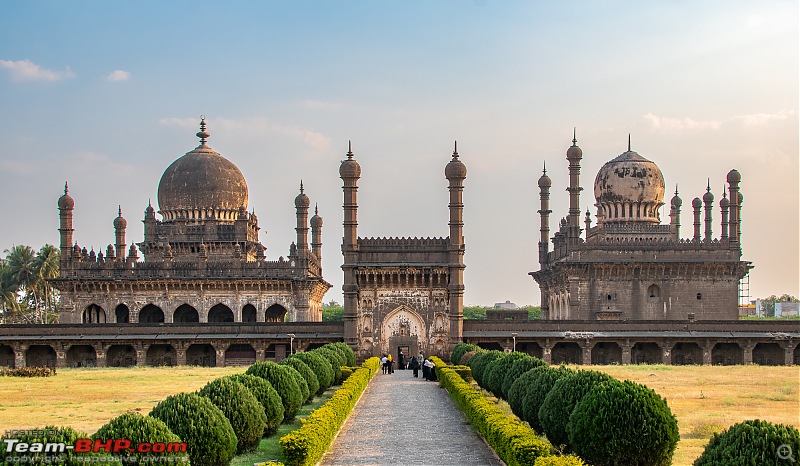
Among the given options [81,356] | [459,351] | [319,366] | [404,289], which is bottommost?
[81,356]

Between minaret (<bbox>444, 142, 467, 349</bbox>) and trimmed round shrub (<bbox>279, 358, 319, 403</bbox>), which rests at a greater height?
minaret (<bbox>444, 142, 467, 349</bbox>)

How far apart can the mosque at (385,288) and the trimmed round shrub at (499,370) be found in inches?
592

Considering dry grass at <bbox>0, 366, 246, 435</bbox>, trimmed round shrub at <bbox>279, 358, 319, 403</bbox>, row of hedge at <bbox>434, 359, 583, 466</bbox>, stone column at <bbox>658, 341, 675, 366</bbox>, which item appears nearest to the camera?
row of hedge at <bbox>434, 359, 583, 466</bbox>

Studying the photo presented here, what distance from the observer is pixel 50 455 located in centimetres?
889

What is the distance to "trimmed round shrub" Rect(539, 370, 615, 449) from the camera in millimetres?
15938

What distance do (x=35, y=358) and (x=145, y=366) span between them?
4864mm

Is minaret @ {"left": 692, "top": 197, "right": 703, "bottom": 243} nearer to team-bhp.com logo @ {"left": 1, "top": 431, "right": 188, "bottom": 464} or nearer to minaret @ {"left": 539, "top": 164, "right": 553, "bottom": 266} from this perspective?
minaret @ {"left": 539, "top": 164, "right": 553, "bottom": 266}

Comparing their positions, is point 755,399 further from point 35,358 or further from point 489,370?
point 35,358

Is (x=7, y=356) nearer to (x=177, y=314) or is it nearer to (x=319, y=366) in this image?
(x=177, y=314)

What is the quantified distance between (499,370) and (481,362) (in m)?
4.28

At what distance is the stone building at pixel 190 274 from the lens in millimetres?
49469

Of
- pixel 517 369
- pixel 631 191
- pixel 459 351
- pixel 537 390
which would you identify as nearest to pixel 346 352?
pixel 459 351

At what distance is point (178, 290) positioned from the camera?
163 ft

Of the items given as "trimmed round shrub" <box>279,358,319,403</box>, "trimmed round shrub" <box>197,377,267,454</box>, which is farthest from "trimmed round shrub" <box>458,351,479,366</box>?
"trimmed round shrub" <box>197,377,267,454</box>
